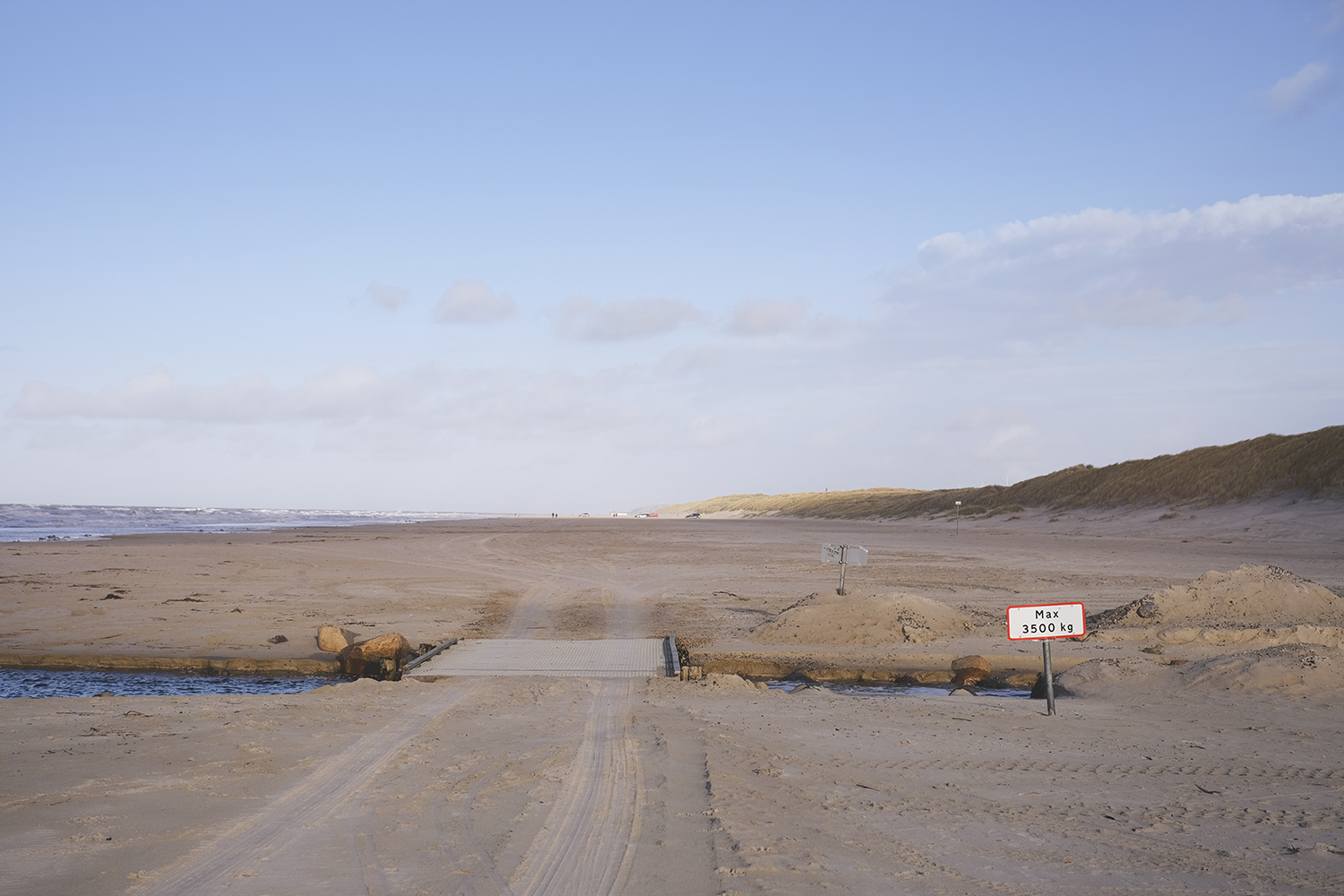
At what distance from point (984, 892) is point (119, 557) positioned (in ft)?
106

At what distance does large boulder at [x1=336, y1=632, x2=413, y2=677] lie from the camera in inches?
486

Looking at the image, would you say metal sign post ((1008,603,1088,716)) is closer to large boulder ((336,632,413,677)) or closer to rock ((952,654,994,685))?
rock ((952,654,994,685))

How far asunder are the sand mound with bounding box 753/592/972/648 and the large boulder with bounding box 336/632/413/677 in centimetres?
572

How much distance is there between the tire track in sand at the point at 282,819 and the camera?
177 inches

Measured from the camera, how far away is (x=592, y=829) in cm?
534

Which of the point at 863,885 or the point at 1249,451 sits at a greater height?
the point at 1249,451

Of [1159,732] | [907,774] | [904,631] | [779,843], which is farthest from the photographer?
[904,631]

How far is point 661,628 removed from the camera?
1596 cm

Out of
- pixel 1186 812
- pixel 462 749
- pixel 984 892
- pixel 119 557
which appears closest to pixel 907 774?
pixel 1186 812

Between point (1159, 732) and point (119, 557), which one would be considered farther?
point (119, 557)

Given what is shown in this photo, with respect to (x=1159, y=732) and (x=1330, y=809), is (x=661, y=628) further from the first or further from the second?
(x=1330, y=809)

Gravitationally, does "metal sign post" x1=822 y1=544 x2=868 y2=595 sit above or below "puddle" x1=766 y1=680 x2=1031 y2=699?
above

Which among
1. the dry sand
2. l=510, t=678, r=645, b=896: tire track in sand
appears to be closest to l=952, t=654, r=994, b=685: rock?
the dry sand

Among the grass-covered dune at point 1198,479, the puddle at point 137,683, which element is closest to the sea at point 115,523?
the puddle at point 137,683
